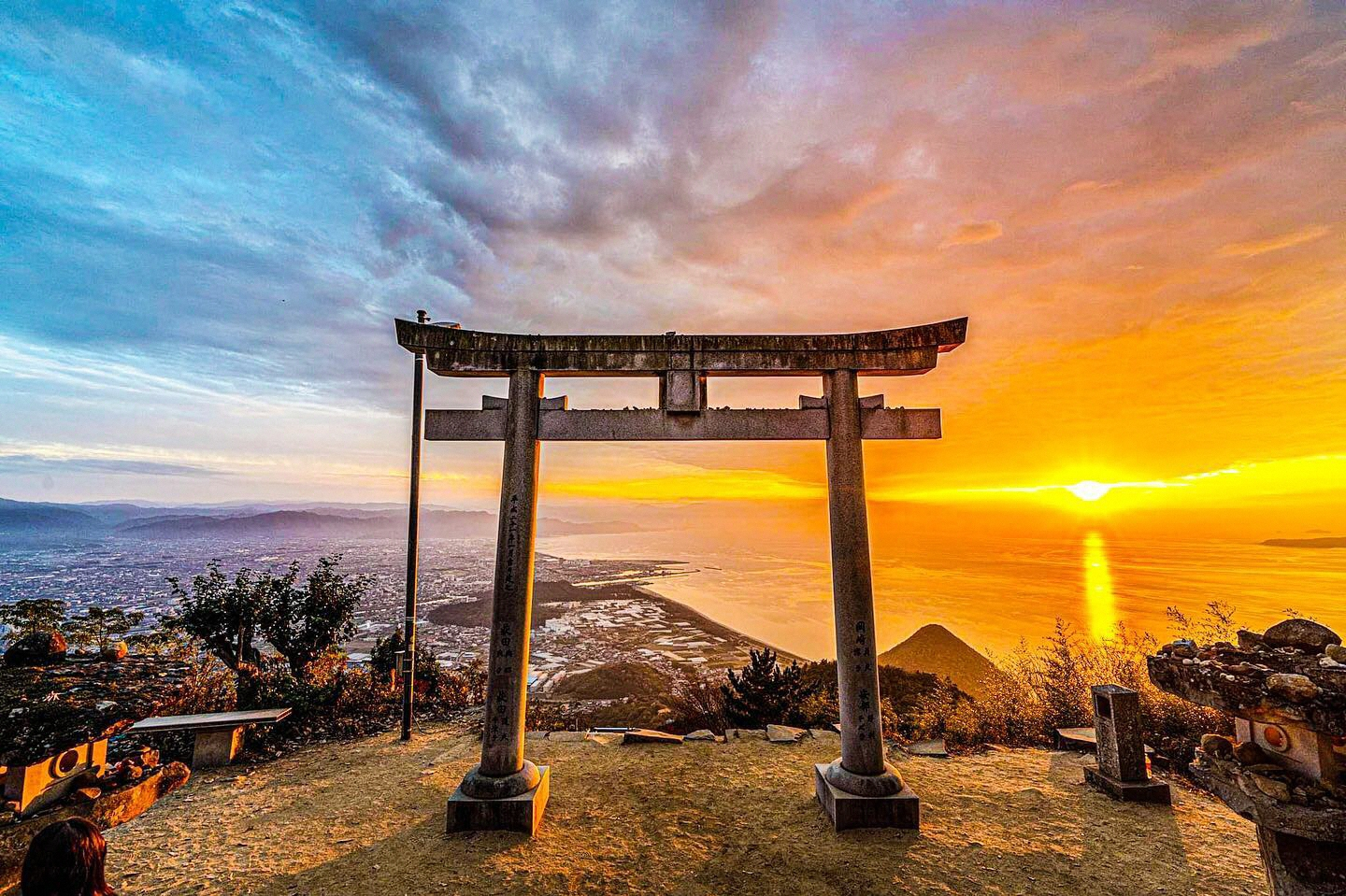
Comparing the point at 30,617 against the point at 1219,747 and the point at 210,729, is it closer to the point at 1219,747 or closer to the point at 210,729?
the point at 210,729

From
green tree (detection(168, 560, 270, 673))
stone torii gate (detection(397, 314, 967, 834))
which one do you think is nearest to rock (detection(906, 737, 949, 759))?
stone torii gate (detection(397, 314, 967, 834))

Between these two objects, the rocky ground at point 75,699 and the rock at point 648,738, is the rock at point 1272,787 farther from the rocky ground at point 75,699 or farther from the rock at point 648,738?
the rocky ground at point 75,699

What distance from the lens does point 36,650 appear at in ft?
30.5

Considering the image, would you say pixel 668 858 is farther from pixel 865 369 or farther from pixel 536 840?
pixel 865 369

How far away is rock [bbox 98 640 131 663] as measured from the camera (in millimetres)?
9906

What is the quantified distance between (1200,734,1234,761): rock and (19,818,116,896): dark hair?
644cm

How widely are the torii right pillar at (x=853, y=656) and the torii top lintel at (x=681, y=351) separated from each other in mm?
382

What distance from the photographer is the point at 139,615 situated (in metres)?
10.9

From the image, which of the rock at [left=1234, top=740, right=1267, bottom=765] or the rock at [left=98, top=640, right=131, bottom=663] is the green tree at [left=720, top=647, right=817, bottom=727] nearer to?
the rock at [left=1234, top=740, right=1267, bottom=765]

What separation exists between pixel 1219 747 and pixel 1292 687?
77 centimetres

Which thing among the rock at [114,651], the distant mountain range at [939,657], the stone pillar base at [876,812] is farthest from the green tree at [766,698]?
the rock at [114,651]

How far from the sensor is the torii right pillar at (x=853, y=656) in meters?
5.30

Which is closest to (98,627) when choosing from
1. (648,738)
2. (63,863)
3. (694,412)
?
(648,738)

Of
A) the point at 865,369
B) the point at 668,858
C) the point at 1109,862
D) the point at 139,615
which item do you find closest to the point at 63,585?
the point at 139,615
